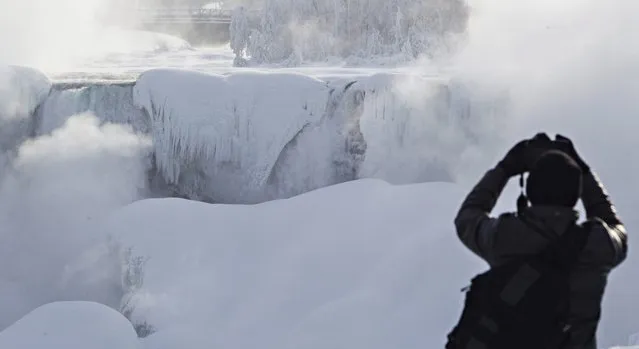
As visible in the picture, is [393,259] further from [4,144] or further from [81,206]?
[4,144]

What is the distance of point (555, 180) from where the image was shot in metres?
2.05

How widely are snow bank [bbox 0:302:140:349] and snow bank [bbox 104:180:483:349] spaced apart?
0.36m

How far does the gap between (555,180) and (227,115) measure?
Answer: 8.39m

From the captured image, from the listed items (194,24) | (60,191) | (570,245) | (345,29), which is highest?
(570,245)

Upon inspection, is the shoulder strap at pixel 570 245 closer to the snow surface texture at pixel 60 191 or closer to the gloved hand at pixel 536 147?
the gloved hand at pixel 536 147

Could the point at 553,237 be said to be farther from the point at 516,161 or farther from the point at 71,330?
the point at 71,330

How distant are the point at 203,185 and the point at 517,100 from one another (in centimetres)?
368

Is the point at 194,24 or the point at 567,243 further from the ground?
the point at 567,243

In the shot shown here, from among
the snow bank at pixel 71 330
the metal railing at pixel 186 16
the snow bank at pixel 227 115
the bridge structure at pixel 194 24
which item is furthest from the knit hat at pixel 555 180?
the metal railing at pixel 186 16

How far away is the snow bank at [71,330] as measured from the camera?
553cm

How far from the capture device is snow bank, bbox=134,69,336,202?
1026cm

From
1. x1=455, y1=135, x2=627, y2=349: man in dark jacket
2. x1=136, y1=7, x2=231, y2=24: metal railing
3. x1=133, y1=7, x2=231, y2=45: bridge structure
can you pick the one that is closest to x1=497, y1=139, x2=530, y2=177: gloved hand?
x1=455, y1=135, x2=627, y2=349: man in dark jacket

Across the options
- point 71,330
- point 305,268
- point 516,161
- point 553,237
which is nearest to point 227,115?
point 305,268

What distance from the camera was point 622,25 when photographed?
10.4 metres
